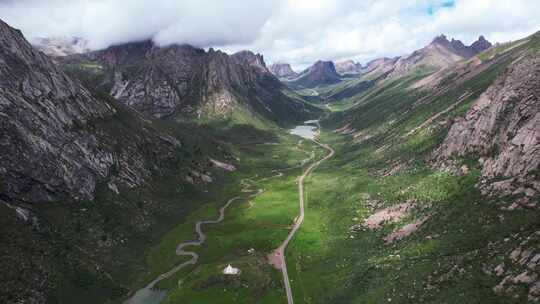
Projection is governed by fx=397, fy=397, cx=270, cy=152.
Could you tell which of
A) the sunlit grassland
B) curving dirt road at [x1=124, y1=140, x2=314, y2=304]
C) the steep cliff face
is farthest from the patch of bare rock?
the steep cliff face

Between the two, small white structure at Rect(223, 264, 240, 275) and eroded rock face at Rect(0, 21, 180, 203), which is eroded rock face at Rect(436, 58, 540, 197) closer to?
small white structure at Rect(223, 264, 240, 275)

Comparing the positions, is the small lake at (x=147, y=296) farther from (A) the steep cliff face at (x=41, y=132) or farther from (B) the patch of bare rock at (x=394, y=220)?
(B) the patch of bare rock at (x=394, y=220)

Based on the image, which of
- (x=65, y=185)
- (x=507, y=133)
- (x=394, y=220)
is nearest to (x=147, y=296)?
(x=65, y=185)

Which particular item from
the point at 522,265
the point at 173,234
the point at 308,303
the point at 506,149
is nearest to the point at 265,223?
the point at 173,234

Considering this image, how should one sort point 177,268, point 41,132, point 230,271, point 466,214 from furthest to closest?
point 41,132 → point 177,268 → point 230,271 → point 466,214

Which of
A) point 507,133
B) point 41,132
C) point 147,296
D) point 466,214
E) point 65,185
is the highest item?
point 41,132

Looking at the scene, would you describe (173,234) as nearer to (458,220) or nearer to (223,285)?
(223,285)

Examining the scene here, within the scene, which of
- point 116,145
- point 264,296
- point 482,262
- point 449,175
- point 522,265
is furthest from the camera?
point 116,145

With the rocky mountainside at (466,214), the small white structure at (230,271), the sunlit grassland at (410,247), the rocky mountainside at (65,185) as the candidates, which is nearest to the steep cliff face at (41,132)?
the rocky mountainside at (65,185)

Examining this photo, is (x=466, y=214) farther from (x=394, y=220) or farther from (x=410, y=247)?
(x=394, y=220)
